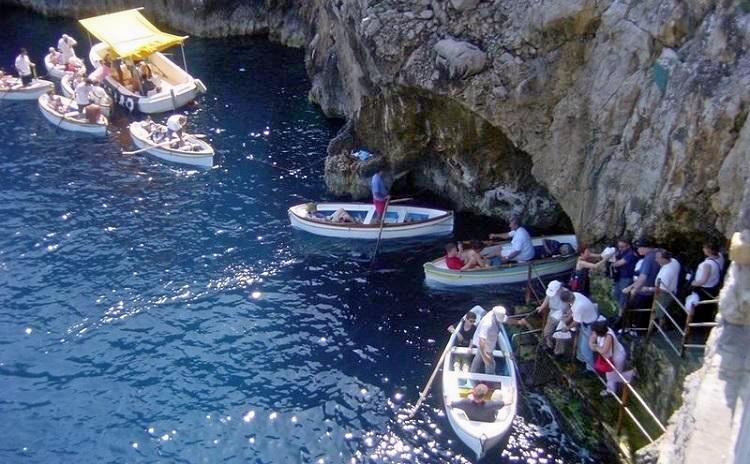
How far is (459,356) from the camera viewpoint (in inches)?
909

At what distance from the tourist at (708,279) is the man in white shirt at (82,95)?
3089 cm

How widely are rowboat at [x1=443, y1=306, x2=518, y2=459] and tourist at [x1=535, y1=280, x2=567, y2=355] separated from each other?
120 cm

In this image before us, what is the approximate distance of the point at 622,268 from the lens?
22875 millimetres

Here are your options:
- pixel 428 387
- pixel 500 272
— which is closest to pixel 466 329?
pixel 428 387

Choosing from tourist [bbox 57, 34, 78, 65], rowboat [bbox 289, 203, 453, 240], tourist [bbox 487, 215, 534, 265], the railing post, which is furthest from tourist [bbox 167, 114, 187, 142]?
the railing post

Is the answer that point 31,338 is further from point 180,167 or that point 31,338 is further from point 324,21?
point 324,21

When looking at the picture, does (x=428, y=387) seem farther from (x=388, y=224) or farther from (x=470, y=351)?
(x=388, y=224)

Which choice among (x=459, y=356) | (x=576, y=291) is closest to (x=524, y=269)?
(x=576, y=291)

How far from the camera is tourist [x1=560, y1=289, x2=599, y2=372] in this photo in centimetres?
2158

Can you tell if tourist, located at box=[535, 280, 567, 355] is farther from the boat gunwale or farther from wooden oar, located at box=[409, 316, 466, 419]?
the boat gunwale

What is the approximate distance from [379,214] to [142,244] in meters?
9.04

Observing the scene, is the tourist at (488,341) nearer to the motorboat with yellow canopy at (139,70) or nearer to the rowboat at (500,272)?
the rowboat at (500,272)

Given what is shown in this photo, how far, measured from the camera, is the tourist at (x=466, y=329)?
2358 cm

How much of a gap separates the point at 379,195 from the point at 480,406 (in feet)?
38.0
